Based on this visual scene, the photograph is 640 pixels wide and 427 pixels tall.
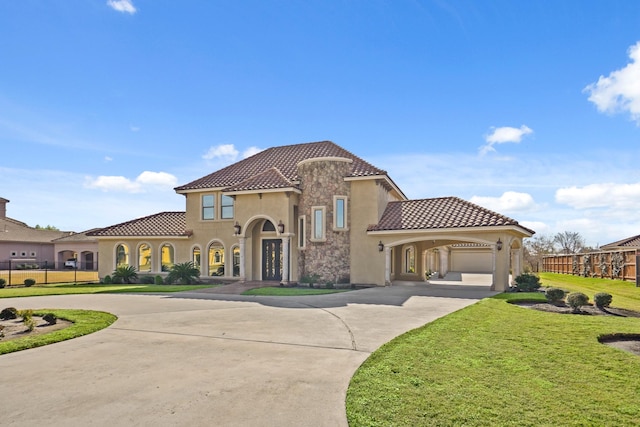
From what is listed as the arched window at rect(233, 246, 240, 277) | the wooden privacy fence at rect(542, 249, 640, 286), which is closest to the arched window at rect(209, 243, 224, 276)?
the arched window at rect(233, 246, 240, 277)

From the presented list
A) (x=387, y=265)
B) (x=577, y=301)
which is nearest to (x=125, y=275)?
(x=387, y=265)

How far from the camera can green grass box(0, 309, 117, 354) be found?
7755 millimetres

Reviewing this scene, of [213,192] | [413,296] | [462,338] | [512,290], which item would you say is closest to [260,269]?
[213,192]

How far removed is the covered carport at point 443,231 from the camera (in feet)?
58.1

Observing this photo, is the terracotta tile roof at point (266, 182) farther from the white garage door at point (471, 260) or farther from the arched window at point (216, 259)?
the white garage door at point (471, 260)

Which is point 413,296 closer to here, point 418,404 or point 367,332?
point 367,332

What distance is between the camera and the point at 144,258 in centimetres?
2664

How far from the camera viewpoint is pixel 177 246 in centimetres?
2497

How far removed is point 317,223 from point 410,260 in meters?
8.17

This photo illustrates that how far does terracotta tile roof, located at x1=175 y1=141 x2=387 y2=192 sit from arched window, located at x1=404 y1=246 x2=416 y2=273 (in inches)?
266

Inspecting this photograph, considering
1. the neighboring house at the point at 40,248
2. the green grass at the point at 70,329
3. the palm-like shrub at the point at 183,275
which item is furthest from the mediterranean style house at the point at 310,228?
the neighboring house at the point at 40,248

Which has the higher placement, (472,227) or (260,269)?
(472,227)

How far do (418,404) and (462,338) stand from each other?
12.6 ft

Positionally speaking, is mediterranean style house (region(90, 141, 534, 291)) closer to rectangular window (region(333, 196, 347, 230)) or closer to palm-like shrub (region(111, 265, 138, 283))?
rectangular window (region(333, 196, 347, 230))
